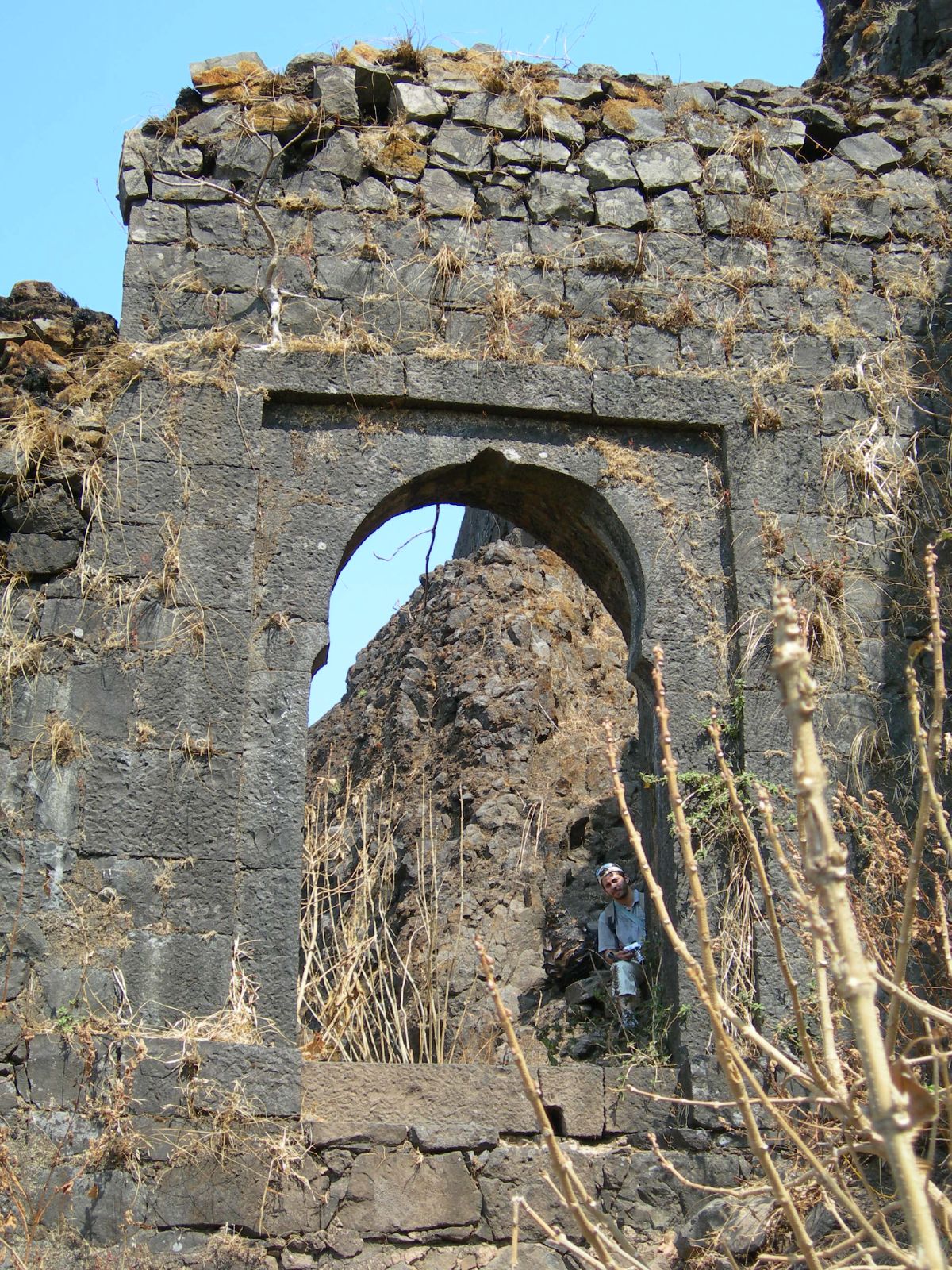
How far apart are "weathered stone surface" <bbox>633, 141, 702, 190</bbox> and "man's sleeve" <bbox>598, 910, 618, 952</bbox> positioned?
3538 mm

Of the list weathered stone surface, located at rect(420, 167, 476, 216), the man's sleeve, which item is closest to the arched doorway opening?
the man's sleeve

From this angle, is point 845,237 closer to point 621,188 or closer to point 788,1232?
point 621,188

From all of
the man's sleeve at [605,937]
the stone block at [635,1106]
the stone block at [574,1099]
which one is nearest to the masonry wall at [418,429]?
the stone block at [635,1106]

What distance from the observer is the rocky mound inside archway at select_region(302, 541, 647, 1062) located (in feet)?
26.2

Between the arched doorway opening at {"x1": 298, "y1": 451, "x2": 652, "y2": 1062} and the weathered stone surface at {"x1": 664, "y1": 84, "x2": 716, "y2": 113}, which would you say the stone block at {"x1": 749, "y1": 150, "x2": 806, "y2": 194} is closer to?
the weathered stone surface at {"x1": 664, "y1": 84, "x2": 716, "y2": 113}

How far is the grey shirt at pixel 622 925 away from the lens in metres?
7.21

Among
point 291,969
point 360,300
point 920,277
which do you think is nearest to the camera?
point 291,969

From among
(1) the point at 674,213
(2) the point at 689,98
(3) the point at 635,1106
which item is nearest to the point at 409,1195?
(3) the point at 635,1106

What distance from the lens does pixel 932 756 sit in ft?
9.43

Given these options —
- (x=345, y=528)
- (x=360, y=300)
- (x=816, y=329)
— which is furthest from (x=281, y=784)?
(x=816, y=329)

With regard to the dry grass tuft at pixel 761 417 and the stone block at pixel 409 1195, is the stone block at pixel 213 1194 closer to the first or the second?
the stone block at pixel 409 1195

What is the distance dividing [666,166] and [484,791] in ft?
15.7

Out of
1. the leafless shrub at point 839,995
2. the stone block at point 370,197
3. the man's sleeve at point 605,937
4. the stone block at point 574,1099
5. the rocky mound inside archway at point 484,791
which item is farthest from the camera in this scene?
the rocky mound inside archway at point 484,791

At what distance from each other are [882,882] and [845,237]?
3.19 metres
